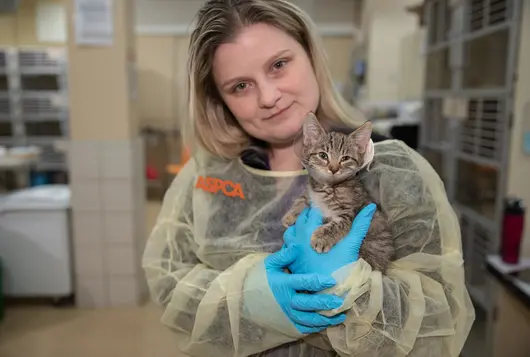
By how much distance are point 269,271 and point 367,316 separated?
0.24m

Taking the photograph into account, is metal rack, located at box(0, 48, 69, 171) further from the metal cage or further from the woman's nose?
the woman's nose

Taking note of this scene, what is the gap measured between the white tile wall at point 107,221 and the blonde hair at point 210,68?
1.88 m

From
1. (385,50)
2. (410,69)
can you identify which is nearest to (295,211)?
(410,69)

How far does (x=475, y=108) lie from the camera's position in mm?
2426

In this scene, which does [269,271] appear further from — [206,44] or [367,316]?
[206,44]

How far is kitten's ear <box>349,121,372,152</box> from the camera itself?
104cm

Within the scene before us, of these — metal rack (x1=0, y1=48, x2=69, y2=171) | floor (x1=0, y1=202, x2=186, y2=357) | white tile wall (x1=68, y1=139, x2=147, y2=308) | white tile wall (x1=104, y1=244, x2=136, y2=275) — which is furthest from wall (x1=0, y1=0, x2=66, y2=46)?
floor (x1=0, y1=202, x2=186, y2=357)

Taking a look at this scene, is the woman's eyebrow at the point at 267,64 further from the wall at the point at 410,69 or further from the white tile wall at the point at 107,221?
the wall at the point at 410,69

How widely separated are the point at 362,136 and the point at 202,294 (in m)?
0.55

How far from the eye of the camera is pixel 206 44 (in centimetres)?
114

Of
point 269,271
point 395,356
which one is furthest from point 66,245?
point 395,356

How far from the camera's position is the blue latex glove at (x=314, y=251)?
3.34 feet

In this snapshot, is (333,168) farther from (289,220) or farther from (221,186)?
(221,186)

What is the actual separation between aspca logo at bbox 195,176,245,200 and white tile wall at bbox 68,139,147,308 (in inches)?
77.4
